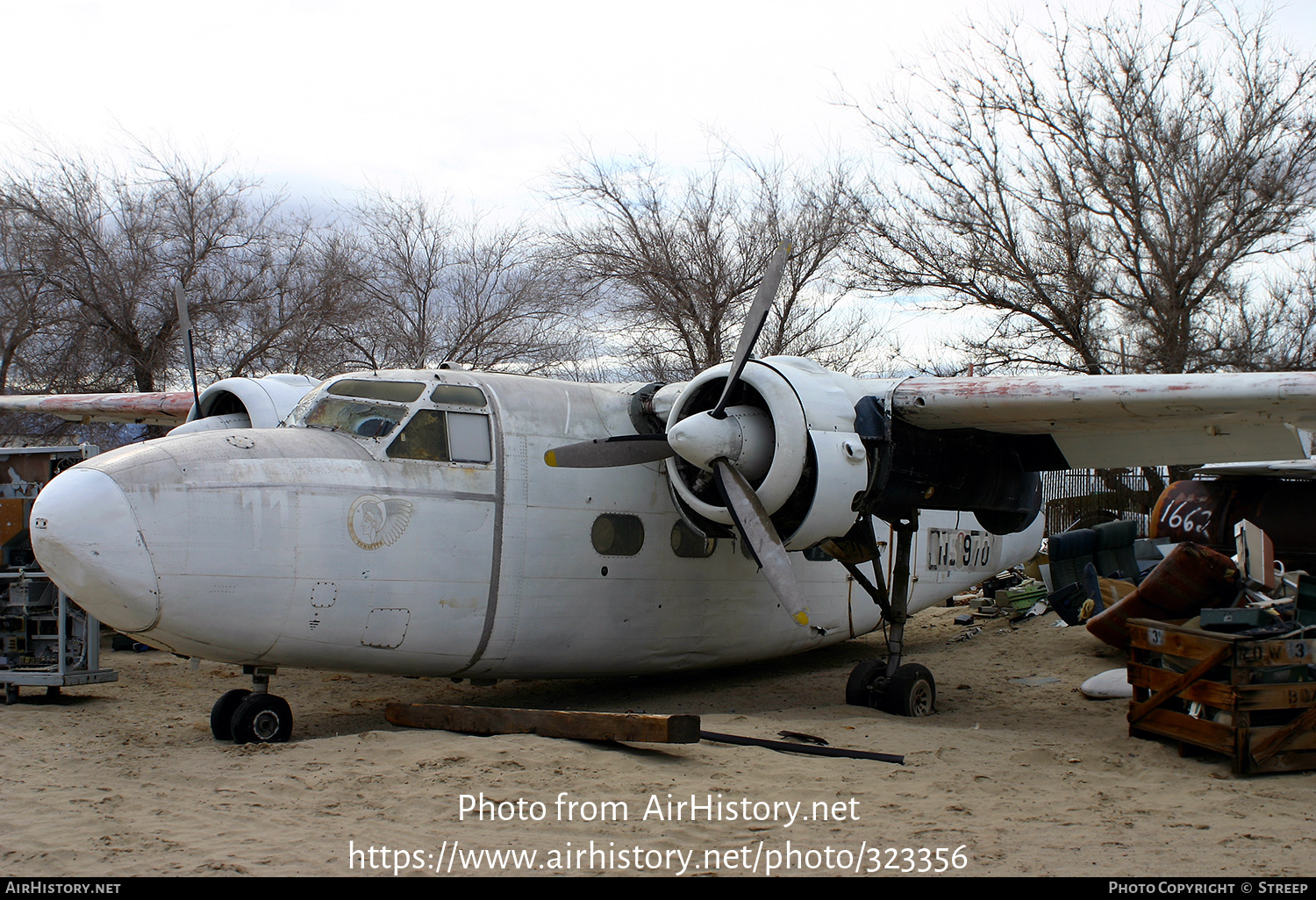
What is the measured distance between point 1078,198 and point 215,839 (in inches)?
786

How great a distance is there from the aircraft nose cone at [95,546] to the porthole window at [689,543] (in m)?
4.32

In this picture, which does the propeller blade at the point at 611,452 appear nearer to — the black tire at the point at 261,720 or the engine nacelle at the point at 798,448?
the engine nacelle at the point at 798,448

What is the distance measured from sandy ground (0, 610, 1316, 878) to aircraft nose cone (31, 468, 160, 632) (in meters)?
1.10

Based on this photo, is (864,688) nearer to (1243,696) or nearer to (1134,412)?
(1243,696)

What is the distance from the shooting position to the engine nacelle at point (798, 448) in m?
7.31

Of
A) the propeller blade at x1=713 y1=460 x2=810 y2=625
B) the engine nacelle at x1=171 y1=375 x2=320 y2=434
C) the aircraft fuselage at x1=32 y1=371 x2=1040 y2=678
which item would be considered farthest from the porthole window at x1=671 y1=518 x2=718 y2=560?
the engine nacelle at x1=171 y1=375 x2=320 y2=434

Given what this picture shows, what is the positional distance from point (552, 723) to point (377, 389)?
296 cm

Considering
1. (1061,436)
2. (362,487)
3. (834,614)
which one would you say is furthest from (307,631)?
(1061,436)

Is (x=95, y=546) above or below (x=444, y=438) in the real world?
below

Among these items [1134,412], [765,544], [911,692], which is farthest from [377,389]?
[1134,412]

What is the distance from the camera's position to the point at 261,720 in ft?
22.6

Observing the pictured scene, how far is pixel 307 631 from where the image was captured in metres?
6.62

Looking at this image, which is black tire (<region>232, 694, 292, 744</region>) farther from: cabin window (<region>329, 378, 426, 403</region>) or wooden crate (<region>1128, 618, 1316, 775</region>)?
wooden crate (<region>1128, 618, 1316, 775</region>)

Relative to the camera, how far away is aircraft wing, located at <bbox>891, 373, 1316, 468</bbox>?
671 cm
